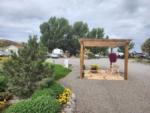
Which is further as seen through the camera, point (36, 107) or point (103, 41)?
point (103, 41)

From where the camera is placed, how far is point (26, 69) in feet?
35.9

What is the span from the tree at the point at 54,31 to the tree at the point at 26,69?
53896 mm

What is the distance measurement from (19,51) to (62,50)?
189 feet

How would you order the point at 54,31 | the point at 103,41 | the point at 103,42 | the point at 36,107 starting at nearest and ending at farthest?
the point at 36,107
the point at 103,41
the point at 103,42
the point at 54,31

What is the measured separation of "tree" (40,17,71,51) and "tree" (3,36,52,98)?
5390cm

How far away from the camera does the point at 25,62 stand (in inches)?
434

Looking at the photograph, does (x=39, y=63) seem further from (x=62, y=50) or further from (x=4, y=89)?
(x=62, y=50)

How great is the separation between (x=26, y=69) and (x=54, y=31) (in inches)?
2228

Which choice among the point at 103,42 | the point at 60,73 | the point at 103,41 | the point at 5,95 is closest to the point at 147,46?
the point at 60,73

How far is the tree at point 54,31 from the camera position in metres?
66.2

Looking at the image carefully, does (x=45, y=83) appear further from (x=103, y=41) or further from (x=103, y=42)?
(x=103, y=42)

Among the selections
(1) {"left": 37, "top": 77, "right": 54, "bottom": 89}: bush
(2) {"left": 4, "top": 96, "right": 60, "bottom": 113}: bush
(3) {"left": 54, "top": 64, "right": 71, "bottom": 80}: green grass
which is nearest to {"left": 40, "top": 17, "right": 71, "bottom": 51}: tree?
(3) {"left": 54, "top": 64, "right": 71, "bottom": 80}: green grass

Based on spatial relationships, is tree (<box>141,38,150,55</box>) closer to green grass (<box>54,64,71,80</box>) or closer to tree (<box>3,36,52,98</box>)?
green grass (<box>54,64,71,80</box>)

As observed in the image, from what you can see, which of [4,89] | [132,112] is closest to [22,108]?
[132,112]
